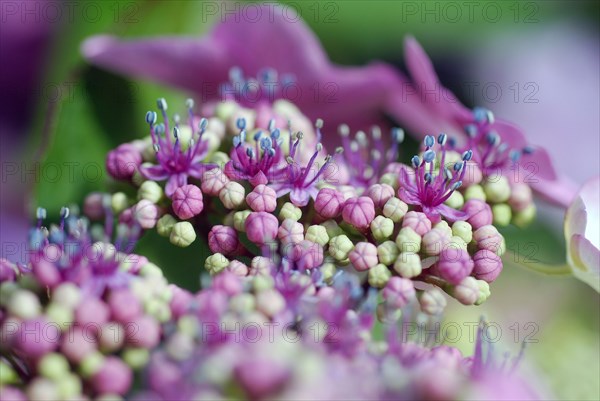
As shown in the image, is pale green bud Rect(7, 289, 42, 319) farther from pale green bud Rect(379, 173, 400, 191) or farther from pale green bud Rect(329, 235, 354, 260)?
pale green bud Rect(379, 173, 400, 191)

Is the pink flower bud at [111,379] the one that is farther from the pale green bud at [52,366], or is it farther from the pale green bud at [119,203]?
the pale green bud at [119,203]

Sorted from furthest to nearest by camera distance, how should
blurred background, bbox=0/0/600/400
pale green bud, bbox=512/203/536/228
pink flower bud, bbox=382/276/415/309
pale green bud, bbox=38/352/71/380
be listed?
blurred background, bbox=0/0/600/400
pale green bud, bbox=512/203/536/228
pink flower bud, bbox=382/276/415/309
pale green bud, bbox=38/352/71/380

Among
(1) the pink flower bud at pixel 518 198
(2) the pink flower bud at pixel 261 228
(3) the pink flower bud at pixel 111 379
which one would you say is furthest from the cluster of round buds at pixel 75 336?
(1) the pink flower bud at pixel 518 198

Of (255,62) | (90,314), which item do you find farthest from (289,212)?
(255,62)

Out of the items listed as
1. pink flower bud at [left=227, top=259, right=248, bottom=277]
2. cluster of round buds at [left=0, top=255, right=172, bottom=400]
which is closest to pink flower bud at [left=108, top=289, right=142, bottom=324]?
cluster of round buds at [left=0, top=255, right=172, bottom=400]

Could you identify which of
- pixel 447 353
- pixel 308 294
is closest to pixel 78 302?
pixel 308 294

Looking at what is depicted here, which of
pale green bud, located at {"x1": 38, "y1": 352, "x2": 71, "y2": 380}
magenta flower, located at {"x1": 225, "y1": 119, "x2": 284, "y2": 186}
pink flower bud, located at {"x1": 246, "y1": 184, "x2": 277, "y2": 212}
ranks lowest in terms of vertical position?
pale green bud, located at {"x1": 38, "y1": 352, "x2": 71, "y2": 380}
